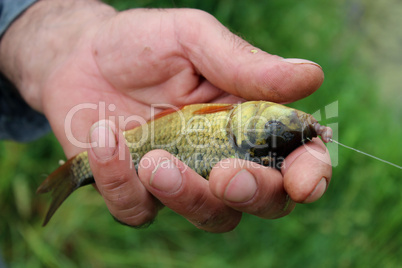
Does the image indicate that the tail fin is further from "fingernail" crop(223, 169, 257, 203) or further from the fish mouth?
the fish mouth

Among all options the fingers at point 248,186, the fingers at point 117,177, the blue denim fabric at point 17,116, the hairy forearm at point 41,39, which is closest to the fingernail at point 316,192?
the fingers at point 248,186

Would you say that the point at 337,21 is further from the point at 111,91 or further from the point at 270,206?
the point at 270,206

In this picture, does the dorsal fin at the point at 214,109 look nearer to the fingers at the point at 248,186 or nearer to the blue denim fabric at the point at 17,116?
the fingers at the point at 248,186

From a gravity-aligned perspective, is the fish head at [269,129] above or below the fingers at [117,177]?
above

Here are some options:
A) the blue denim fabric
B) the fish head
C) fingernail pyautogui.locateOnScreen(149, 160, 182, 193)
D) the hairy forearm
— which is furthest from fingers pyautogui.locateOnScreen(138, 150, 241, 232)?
the blue denim fabric

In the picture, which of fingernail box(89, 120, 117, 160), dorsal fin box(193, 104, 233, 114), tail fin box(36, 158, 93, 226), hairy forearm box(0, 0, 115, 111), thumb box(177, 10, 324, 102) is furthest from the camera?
hairy forearm box(0, 0, 115, 111)

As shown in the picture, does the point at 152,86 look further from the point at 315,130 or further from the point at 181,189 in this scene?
the point at 315,130
